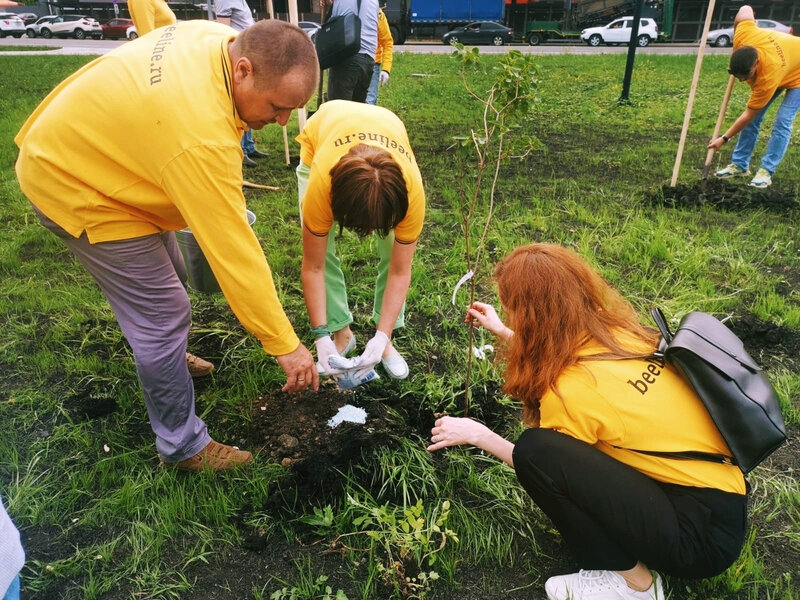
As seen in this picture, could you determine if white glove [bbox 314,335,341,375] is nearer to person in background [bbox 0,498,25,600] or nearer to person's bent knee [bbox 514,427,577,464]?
person's bent knee [bbox 514,427,577,464]

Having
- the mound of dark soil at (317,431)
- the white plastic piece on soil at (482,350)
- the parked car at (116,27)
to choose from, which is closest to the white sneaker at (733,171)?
the white plastic piece on soil at (482,350)

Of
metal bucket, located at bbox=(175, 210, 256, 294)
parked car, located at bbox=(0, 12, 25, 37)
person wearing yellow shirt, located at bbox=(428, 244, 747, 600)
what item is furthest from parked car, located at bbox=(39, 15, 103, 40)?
person wearing yellow shirt, located at bbox=(428, 244, 747, 600)

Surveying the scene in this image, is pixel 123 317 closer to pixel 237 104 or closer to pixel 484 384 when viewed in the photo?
pixel 237 104

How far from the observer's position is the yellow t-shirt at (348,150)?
209 centimetres

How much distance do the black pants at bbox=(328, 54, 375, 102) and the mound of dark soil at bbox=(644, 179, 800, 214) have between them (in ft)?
8.63

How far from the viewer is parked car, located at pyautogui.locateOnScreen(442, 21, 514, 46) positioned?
23188mm

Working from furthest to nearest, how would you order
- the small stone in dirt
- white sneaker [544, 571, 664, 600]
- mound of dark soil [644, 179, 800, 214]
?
mound of dark soil [644, 179, 800, 214] < the small stone in dirt < white sneaker [544, 571, 664, 600]

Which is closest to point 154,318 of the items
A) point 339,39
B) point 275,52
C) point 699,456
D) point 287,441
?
point 287,441

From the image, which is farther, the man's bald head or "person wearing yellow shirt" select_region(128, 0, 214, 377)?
"person wearing yellow shirt" select_region(128, 0, 214, 377)

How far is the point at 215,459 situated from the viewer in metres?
2.16

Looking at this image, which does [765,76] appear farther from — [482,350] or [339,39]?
[482,350]

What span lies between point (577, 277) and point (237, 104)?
1104 mm

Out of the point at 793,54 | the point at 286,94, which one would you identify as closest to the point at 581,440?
the point at 286,94

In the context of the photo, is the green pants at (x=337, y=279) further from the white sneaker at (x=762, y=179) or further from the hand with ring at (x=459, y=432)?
the white sneaker at (x=762, y=179)
